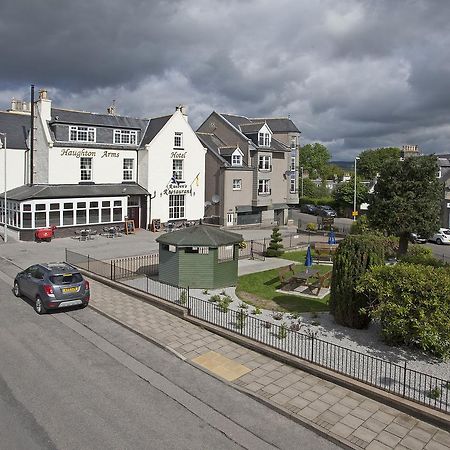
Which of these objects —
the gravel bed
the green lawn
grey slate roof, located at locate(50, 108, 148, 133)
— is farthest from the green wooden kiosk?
grey slate roof, located at locate(50, 108, 148, 133)

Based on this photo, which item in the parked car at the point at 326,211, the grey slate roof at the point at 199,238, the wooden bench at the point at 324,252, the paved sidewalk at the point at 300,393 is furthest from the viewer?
the parked car at the point at 326,211

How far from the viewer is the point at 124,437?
860cm

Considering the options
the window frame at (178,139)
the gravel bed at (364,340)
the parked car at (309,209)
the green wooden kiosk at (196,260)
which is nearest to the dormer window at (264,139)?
the window frame at (178,139)

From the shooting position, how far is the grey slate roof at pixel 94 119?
36.6 metres

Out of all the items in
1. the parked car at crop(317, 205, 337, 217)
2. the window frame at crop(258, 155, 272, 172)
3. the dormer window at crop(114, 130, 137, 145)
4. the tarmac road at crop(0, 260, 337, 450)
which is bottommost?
the tarmac road at crop(0, 260, 337, 450)

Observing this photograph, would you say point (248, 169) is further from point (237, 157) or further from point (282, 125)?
point (282, 125)

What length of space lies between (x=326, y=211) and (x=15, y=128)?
139 feet

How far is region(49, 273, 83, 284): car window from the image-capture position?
1627cm

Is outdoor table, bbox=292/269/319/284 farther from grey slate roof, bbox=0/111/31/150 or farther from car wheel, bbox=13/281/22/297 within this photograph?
grey slate roof, bbox=0/111/31/150

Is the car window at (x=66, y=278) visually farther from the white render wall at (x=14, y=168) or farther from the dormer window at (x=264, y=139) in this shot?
the dormer window at (x=264, y=139)

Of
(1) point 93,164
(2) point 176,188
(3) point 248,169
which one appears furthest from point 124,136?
→ (3) point 248,169

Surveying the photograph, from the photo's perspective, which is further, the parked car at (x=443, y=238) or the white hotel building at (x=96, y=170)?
the parked car at (x=443, y=238)

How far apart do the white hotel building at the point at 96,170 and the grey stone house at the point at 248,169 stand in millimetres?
2081

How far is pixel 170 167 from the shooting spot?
41594mm
